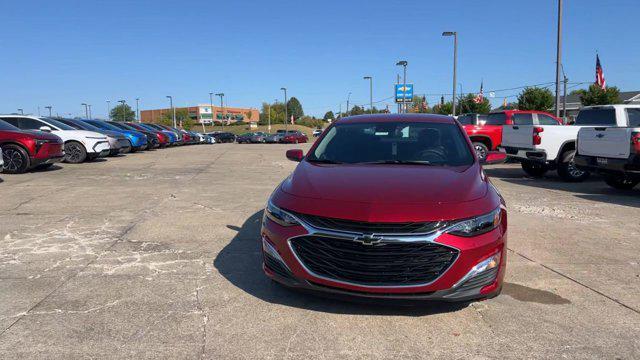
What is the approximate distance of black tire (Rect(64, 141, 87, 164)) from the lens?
15.1m

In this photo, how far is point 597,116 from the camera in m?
11.3

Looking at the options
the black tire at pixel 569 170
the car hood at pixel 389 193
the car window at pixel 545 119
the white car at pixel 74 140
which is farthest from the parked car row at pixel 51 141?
the car window at pixel 545 119

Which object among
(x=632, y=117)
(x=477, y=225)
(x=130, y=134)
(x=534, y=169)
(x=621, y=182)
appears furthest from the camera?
(x=130, y=134)

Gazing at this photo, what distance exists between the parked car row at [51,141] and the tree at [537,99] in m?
35.8

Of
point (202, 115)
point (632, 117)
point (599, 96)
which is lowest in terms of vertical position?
point (632, 117)

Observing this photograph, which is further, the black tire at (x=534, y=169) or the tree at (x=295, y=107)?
the tree at (x=295, y=107)

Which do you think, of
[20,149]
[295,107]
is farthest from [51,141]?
[295,107]

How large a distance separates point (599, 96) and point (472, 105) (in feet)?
51.9

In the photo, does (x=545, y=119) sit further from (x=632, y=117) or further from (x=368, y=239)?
(x=368, y=239)

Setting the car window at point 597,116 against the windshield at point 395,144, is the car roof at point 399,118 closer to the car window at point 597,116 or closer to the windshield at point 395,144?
the windshield at point 395,144

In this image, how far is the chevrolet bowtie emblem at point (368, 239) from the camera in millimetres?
3049

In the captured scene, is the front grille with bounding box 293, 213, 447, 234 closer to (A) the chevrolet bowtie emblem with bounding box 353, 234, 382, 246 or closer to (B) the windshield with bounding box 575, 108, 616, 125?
(A) the chevrolet bowtie emblem with bounding box 353, 234, 382, 246

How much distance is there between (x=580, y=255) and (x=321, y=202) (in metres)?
3.45

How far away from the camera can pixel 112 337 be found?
10.3 ft
